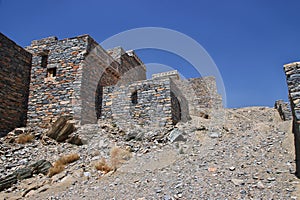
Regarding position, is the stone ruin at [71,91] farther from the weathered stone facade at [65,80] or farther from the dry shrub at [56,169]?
the dry shrub at [56,169]

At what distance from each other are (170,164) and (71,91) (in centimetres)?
616

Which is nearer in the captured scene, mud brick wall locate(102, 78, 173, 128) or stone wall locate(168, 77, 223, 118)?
mud brick wall locate(102, 78, 173, 128)

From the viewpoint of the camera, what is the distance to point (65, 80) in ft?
33.3

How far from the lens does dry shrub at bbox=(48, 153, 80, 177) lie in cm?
692

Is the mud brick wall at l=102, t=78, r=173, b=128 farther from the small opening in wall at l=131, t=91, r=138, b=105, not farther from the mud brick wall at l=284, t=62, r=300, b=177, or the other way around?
the mud brick wall at l=284, t=62, r=300, b=177

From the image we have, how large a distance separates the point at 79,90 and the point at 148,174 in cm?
575

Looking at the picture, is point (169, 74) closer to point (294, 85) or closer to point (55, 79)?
point (55, 79)

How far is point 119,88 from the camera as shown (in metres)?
10.6

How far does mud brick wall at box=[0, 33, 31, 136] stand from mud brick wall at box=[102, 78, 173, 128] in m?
3.90

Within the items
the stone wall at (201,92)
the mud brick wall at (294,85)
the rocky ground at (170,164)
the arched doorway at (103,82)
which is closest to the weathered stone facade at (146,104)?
the arched doorway at (103,82)

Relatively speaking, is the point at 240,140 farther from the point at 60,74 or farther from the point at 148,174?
the point at 60,74

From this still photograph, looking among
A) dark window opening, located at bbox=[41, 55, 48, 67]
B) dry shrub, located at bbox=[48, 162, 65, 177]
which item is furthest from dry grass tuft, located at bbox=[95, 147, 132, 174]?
dark window opening, located at bbox=[41, 55, 48, 67]

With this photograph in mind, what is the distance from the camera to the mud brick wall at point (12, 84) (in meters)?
9.18

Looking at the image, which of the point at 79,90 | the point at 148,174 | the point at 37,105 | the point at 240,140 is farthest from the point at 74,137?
the point at 240,140
